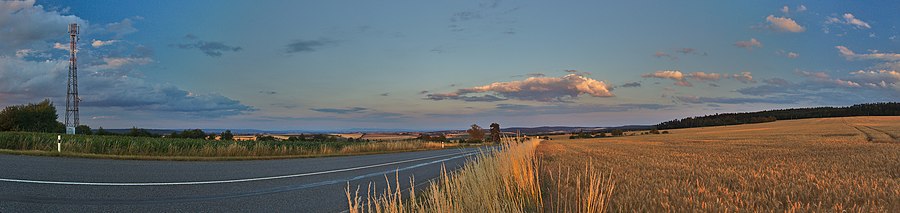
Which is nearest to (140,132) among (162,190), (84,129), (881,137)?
(84,129)

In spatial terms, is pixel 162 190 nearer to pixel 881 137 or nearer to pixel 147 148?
pixel 147 148

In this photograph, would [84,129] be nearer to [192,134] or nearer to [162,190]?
[192,134]

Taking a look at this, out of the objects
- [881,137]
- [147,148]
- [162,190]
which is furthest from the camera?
[147,148]

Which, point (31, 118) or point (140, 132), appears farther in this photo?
point (140, 132)

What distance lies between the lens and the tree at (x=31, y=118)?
161 feet

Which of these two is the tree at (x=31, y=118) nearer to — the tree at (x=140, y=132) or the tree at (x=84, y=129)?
the tree at (x=84, y=129)

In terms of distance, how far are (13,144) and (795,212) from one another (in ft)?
107

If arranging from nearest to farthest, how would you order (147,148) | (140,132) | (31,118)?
(147,148) < (31,118) < (140,132)

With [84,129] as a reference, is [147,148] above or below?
below

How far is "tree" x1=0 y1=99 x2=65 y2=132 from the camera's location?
4916 cm

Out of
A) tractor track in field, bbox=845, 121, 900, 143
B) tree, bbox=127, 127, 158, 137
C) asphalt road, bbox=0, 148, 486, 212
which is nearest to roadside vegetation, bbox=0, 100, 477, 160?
asphalt road, bbox=0, 148, 486, 212

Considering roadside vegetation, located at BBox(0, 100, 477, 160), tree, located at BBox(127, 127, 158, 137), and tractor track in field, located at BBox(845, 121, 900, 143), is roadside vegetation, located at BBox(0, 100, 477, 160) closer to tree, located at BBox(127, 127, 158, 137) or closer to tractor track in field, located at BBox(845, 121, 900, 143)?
tree, located at BBox(127, 127, 158, 137)

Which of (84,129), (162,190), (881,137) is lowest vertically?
(162,190)

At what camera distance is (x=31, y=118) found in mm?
50875
